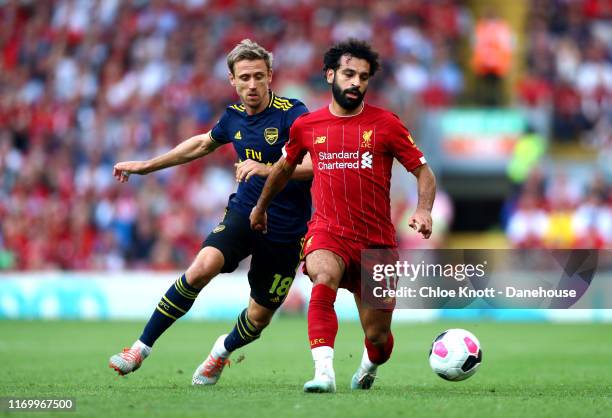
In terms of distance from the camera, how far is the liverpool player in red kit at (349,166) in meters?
7.65

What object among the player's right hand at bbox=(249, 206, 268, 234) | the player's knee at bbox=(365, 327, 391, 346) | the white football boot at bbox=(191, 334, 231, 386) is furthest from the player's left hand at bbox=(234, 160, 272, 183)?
the white football boot at bbox=(191, 334, 231, 386)

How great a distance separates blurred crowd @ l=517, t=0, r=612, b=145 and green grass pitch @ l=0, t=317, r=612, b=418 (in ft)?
17.9

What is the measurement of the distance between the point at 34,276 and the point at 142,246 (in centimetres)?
193

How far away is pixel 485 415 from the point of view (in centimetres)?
638

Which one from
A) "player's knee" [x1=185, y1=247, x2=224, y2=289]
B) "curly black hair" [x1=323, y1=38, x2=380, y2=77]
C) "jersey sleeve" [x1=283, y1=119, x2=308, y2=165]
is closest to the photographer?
"curly black hair" [x1=323, y1=38, x2=380, y2=77]

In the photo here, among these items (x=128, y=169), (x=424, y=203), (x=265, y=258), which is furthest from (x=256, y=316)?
(x=424, y=203)

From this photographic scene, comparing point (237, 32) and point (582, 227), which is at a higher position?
point (237, 32)

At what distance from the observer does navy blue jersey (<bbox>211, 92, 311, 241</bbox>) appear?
28.3 ft

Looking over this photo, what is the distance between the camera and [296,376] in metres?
9.45

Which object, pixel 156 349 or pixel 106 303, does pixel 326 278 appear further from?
pixel 106 303

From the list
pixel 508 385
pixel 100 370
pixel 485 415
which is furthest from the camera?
pixel 100 370

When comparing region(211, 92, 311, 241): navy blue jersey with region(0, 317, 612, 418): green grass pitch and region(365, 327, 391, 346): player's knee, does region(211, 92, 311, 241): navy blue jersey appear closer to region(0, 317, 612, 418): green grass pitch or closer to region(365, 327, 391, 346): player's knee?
region(365, 327, 391, 346): player's knee

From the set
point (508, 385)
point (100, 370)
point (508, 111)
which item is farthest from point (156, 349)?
point (508, 111)

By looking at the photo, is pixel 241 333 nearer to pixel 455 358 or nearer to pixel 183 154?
pixel 183 154
